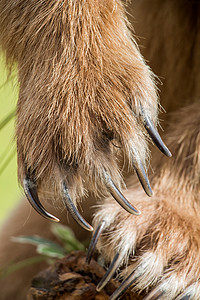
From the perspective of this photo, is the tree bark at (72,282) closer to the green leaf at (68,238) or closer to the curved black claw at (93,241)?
the curved black claw at (93,241)

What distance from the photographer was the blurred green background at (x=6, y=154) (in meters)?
1.34

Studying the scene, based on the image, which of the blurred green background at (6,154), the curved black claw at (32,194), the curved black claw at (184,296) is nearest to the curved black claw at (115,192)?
the curved black claw at (32,194)

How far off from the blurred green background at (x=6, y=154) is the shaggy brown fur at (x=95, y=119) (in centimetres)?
19

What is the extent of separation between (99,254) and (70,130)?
45 centimetres

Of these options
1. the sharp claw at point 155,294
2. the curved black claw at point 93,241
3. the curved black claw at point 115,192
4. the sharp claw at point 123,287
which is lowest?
the sharp claw at point 155,294

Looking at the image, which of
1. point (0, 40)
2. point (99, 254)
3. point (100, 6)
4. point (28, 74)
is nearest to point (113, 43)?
point (100, 6)

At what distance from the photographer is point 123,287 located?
1.09 m

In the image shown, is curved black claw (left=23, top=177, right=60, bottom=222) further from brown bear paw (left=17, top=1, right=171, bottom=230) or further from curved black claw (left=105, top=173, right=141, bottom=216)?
curved black claw (left=105, top=173, right=141, bottom=216)

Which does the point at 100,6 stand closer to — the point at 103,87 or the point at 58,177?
the point at 103,87

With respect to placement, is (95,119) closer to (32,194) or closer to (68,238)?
(32,194)

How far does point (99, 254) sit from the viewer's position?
128 centimetres

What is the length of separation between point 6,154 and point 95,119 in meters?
0.65

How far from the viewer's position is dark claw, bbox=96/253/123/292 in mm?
1099

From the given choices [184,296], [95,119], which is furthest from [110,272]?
[95,119]
